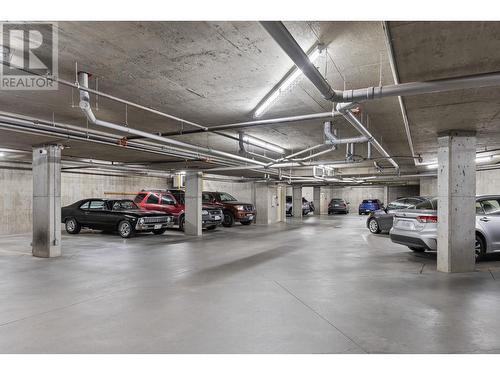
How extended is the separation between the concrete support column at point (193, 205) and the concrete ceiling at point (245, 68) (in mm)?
5688

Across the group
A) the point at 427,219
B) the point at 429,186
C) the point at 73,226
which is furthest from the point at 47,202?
the point at 429,186

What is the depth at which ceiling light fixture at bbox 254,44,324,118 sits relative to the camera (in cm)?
352

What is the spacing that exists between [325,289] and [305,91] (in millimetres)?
2854

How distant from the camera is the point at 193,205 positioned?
1203 centimetres

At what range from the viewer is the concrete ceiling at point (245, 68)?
2.95m

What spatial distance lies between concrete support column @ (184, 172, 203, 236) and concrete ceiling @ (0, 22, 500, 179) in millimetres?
5688

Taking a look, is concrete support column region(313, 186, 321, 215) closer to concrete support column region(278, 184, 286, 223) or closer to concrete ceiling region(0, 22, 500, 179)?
concrete support column region(278, 184, 286, 223)

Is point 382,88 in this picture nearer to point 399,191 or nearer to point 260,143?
point 260,143

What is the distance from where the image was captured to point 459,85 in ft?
10.5

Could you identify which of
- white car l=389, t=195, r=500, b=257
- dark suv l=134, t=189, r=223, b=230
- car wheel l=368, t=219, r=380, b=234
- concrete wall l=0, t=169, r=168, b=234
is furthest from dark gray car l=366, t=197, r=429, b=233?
concrete wall l=0, t=169, r=168, b=234

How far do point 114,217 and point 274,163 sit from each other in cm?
572

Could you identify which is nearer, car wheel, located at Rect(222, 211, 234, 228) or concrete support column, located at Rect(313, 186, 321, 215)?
car wheel, located at Rect(222, 211, 234, 228)

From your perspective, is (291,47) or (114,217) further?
(114,217)
